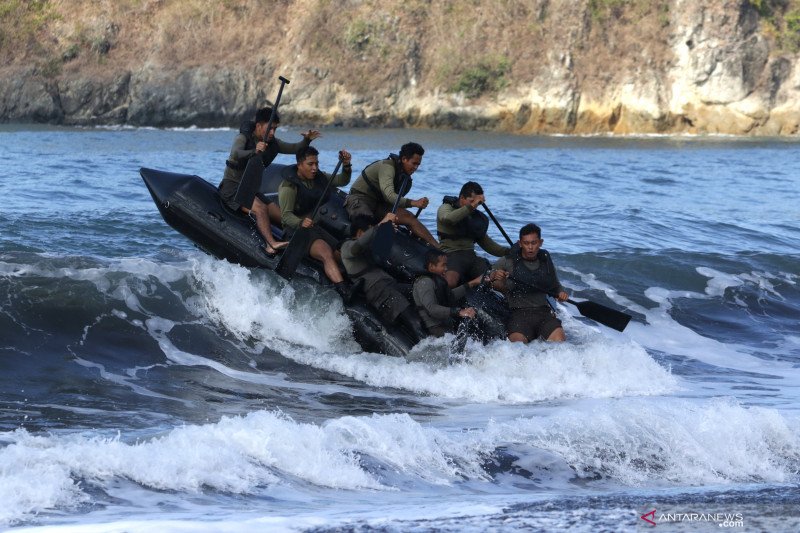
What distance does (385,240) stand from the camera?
10.3 metres

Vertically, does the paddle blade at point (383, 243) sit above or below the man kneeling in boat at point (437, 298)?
above

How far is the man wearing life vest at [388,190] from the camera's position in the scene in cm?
1032

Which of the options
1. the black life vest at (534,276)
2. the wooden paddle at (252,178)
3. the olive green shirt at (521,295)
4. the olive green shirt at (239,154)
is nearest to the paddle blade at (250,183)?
the wooden paddle at (252,178)

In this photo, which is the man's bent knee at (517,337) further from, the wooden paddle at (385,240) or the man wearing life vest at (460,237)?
the wooden paddle at (385,240)

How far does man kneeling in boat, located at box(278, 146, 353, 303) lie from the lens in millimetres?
10383

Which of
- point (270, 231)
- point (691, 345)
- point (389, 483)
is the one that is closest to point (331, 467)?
point (389, 483)

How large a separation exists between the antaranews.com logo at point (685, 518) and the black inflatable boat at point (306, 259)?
4.18m

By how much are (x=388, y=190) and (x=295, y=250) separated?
3.06 feet

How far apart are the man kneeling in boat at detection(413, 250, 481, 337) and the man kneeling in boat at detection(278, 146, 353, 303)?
73 cm

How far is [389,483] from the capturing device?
21.8 feet

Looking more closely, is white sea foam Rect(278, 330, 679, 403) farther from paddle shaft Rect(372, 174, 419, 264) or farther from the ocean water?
paddle shaft Rect(372, 174, 419, 264)

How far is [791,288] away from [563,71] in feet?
112

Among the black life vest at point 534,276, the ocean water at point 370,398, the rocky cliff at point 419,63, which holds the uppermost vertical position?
the rocky cliff at point 419,63

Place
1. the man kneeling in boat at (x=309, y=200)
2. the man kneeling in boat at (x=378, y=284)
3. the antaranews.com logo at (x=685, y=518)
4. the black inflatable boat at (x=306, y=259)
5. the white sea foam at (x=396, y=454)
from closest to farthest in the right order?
the antaranews.com logo at (x=685, y=518), the white sea foam at (x=396, y=454), the man kneeling in boat at (x=378, y=284), the black inflatable boat at (x=306, y=259), the man kneeling in boat at (x=309, y=200)
